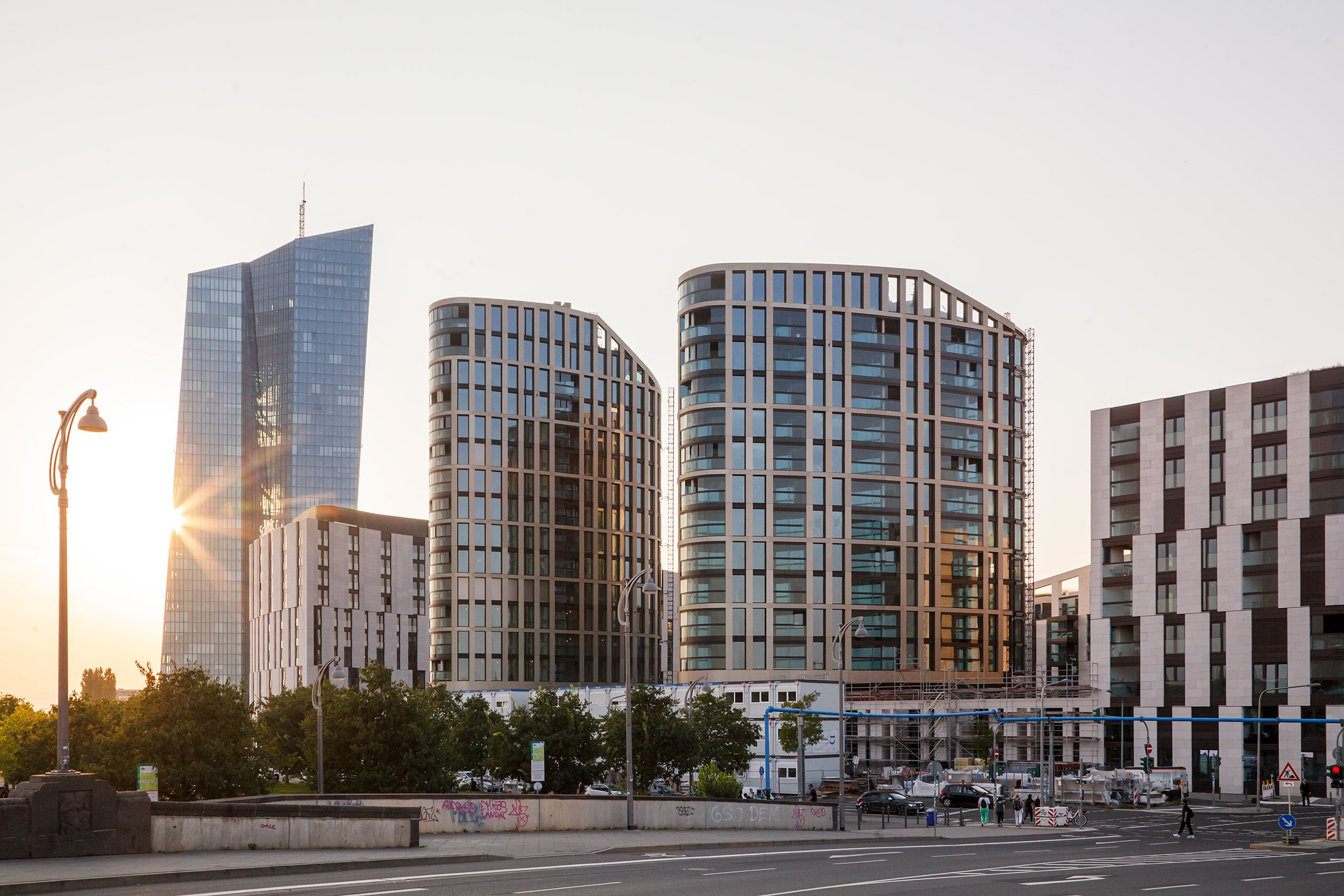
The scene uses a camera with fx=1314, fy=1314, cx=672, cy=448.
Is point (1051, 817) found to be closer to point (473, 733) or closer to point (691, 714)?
point (691, 714)

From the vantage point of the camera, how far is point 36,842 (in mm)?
26812

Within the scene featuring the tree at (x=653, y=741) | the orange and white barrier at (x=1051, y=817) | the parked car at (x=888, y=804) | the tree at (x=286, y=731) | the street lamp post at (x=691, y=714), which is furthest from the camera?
the street lamp post at (x=691, y=714)

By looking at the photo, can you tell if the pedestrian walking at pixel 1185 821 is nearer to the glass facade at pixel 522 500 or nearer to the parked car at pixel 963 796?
the parked car at pixel 963 796

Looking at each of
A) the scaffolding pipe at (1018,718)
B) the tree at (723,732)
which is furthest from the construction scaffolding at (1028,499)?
the tree at (723,732)

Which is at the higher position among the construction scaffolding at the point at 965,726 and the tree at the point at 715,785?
the tree at the point at 715,785

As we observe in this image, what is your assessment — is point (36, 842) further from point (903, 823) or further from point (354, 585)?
point (354, 585)

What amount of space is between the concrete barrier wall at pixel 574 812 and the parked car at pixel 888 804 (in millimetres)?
20848

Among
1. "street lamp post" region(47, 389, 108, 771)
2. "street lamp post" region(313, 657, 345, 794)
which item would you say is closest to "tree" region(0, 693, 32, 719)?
"street lamp post" region(313, 657, 345, 794)

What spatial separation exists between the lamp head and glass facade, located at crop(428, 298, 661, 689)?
13642 centimetres

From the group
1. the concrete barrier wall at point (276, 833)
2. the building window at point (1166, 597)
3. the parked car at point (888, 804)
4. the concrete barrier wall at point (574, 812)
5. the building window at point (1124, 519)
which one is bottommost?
the parked car at point (888, 804)

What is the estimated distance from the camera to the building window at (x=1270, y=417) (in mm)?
104250

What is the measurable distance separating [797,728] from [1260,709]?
33313 mm

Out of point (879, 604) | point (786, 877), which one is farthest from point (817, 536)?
point (786, 877)

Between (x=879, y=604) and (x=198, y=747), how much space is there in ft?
309
